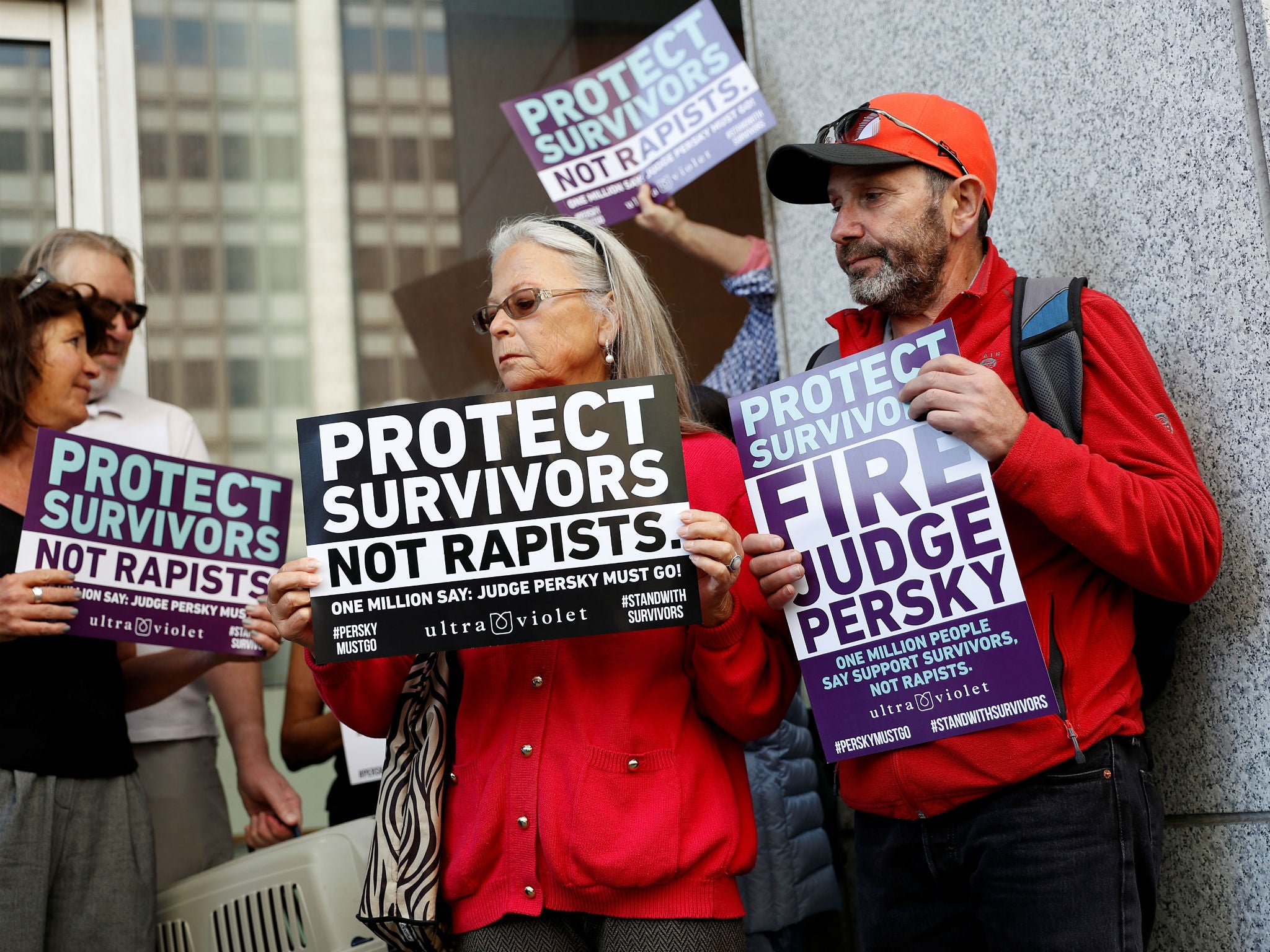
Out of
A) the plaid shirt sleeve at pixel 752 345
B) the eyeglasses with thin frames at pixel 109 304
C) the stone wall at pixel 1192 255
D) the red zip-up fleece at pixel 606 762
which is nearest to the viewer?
the red zip-up fleece at pixel 606 762

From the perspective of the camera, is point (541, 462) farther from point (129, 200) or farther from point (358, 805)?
point (129, 200)

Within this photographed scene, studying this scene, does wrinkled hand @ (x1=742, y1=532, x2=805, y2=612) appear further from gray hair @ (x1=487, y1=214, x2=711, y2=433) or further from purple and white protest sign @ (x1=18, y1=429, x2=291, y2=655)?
purple and white protest sign @ (x1=18, y1=429, x2=291, y2=655)

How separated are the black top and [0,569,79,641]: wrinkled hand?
6cm

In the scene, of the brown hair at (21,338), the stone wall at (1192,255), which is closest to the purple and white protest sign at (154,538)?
the brown hair at (21,338)

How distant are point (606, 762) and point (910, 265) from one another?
1067 mm

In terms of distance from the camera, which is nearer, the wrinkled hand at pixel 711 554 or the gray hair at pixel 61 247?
the wrinkled hand at pixel 711 554

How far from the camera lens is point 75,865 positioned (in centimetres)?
269

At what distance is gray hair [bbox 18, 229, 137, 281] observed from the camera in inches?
139

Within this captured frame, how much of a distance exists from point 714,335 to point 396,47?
1697 mm

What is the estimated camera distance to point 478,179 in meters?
4.56

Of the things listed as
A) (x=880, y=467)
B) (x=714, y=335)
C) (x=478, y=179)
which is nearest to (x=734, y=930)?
(x=880, y=467)

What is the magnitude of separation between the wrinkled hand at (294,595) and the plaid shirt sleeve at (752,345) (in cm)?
212

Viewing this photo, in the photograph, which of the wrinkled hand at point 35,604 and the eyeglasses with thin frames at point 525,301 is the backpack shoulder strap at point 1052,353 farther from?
the wrinkled hand at point 35,604

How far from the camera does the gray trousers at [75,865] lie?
101 inches
